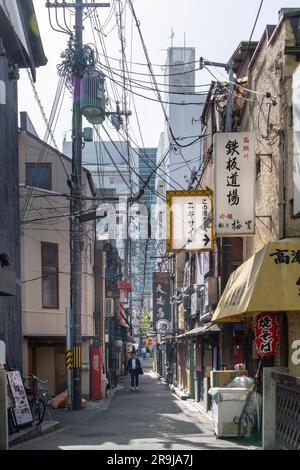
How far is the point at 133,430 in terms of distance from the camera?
1605cm

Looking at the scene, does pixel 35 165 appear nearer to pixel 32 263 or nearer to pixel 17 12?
pixel 32 263

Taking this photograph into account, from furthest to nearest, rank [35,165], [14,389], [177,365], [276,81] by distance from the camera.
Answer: [177,365] → [35,165] → [14,389] → [276,81]

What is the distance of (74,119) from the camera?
21828 mm

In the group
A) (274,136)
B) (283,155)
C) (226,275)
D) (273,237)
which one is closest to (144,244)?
(226,275)

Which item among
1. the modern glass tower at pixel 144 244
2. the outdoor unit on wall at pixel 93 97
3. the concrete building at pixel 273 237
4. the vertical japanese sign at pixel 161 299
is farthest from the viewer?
the vertical japanese sign at pixel 161 299

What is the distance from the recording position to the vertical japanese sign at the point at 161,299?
44188 mm

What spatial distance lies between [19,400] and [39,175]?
12.2 meters

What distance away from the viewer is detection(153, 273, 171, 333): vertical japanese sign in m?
44.2

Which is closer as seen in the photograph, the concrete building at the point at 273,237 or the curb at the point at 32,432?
the concrete building at the point at 273,237

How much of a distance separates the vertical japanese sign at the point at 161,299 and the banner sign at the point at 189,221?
83.6 ft

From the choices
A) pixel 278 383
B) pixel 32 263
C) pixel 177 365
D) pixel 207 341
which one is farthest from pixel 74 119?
pixel 177 365

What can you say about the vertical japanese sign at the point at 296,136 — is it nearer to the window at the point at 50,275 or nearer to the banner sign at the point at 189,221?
the banner sign at the point at 189,221

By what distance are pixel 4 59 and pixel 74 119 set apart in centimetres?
348

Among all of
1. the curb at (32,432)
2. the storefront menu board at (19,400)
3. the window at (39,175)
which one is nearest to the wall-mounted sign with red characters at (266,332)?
the curb at (32,432)
